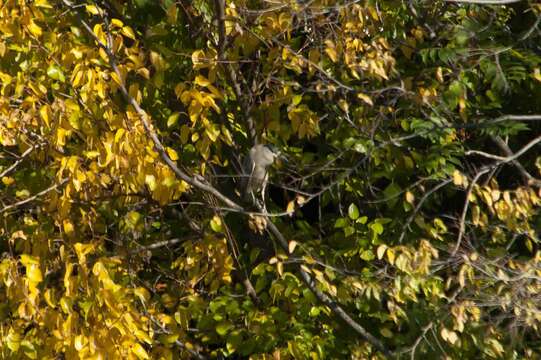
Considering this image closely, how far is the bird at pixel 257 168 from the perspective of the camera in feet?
15.4

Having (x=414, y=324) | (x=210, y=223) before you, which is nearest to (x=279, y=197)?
(x=210, y=223)

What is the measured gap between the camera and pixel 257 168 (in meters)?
4.72

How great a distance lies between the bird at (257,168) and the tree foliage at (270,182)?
0.09 m

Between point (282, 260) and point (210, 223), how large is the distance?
1.59 ft

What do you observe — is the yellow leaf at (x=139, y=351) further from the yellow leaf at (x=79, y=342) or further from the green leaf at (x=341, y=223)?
the green leaf at (x=341, y=223)

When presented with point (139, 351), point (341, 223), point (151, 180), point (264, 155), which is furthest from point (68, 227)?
point (341, 223)

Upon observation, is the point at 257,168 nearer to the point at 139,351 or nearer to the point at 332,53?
the point at 332,53

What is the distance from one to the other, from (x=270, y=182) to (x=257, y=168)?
270mm

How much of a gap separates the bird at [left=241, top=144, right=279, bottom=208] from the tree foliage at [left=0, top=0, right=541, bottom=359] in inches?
3.6

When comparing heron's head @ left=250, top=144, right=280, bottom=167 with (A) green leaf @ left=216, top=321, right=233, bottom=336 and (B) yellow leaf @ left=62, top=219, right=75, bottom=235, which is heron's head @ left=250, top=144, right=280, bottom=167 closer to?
(A) green leaf @ left=216, top=321, right=233, bottom=336

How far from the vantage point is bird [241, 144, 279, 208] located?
4.71 metres

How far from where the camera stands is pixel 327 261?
188 inches

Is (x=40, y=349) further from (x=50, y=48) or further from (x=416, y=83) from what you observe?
(x=416, y=83)

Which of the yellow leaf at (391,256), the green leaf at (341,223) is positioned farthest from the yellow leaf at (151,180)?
the yellow leaf at (391,256)
